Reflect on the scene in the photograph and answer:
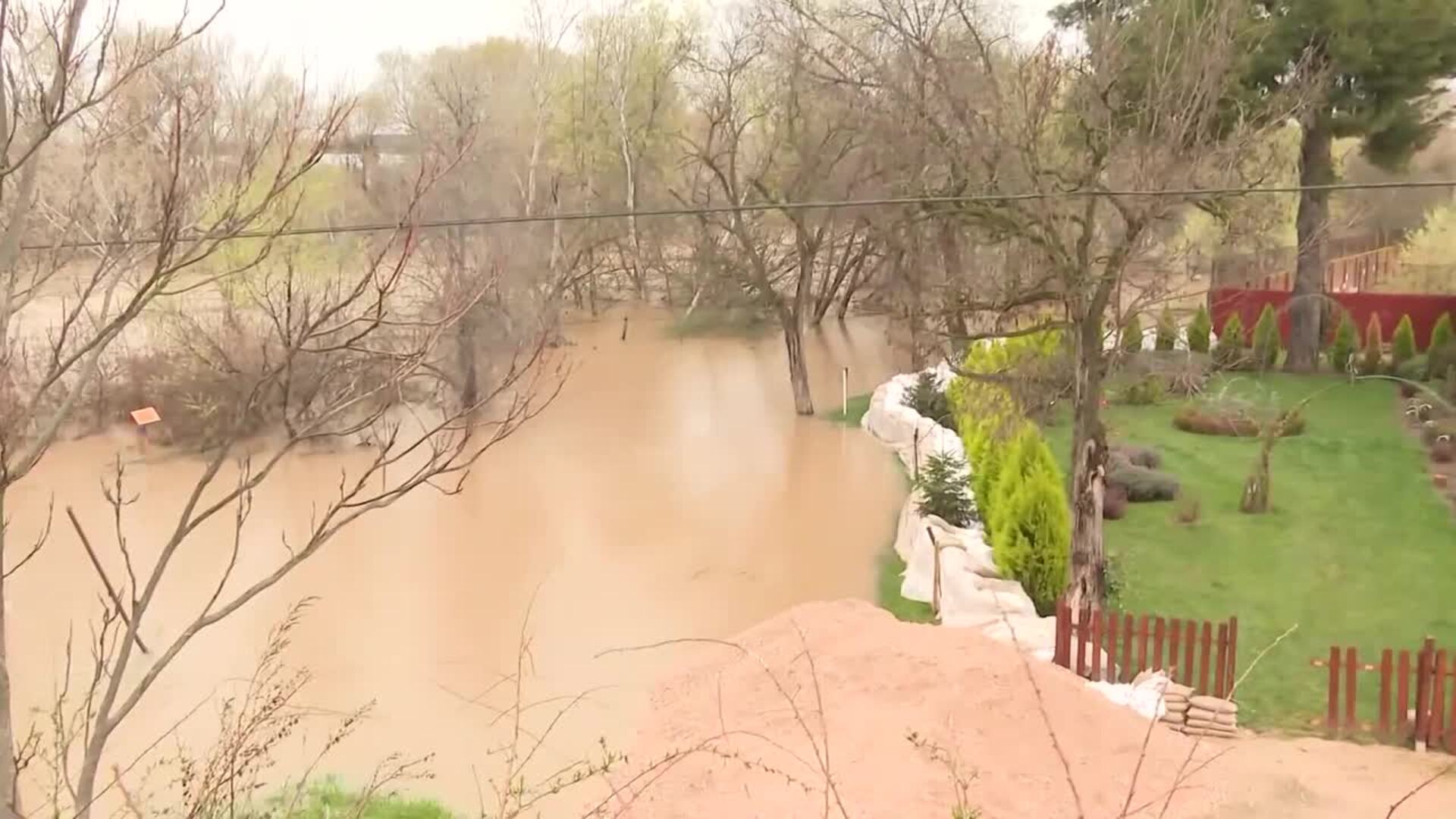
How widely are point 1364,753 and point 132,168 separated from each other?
Result: 26.8 ft

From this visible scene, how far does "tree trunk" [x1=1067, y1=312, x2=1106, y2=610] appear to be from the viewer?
5.81 metres

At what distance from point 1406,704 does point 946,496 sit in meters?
3.02

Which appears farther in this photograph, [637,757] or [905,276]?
[905,276]

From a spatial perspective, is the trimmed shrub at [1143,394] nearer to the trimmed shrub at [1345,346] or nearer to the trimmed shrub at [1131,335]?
the trimmed shrub at [1131,335]

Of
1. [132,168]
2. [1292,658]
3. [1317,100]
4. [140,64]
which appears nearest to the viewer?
[140,64]

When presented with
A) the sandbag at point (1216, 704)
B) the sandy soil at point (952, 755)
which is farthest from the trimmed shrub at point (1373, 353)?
the sandy soil at point (952, 755)

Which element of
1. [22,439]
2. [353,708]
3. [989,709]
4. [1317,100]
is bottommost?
[353,708]

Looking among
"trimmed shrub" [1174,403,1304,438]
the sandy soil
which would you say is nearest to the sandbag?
the sandy soil

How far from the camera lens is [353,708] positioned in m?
5.66

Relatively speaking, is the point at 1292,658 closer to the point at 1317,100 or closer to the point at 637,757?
the point at 637,757

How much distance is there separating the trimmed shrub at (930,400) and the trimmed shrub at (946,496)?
249 centimetres

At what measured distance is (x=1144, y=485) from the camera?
8.14 metres

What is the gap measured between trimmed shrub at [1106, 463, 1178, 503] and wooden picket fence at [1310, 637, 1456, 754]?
11.1ft

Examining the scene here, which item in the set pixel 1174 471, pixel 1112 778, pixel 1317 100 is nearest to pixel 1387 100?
pixel 1317 100
